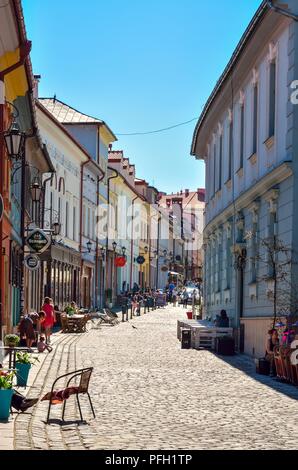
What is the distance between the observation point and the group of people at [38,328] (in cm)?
2316

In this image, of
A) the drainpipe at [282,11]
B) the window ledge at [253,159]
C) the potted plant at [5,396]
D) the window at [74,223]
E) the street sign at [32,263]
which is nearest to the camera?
the potted plant at [5,396]

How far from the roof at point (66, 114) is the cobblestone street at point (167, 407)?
33.5 meters

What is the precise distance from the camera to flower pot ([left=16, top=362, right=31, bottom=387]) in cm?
1524

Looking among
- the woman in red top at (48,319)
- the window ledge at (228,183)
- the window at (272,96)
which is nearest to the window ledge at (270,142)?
the window at (272,96)

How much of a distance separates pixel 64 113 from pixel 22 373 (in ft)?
147

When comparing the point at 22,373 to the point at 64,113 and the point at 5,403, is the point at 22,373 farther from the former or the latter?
the point at 64,113

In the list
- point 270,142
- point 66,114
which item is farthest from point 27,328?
point 66,114

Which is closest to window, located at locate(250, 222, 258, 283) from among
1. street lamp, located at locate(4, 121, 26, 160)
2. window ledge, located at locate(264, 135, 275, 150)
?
window ledge, located at locate(264, 135, 275, 150)

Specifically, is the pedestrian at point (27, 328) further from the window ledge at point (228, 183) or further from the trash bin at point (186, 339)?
the window ledge at point (228, 183)

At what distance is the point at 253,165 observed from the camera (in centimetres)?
2461

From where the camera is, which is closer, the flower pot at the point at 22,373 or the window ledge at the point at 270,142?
the flower pot at the point at 22,373

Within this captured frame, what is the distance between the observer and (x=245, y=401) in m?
14.3

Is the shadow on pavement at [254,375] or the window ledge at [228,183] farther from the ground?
the window ledge at [228,183]
